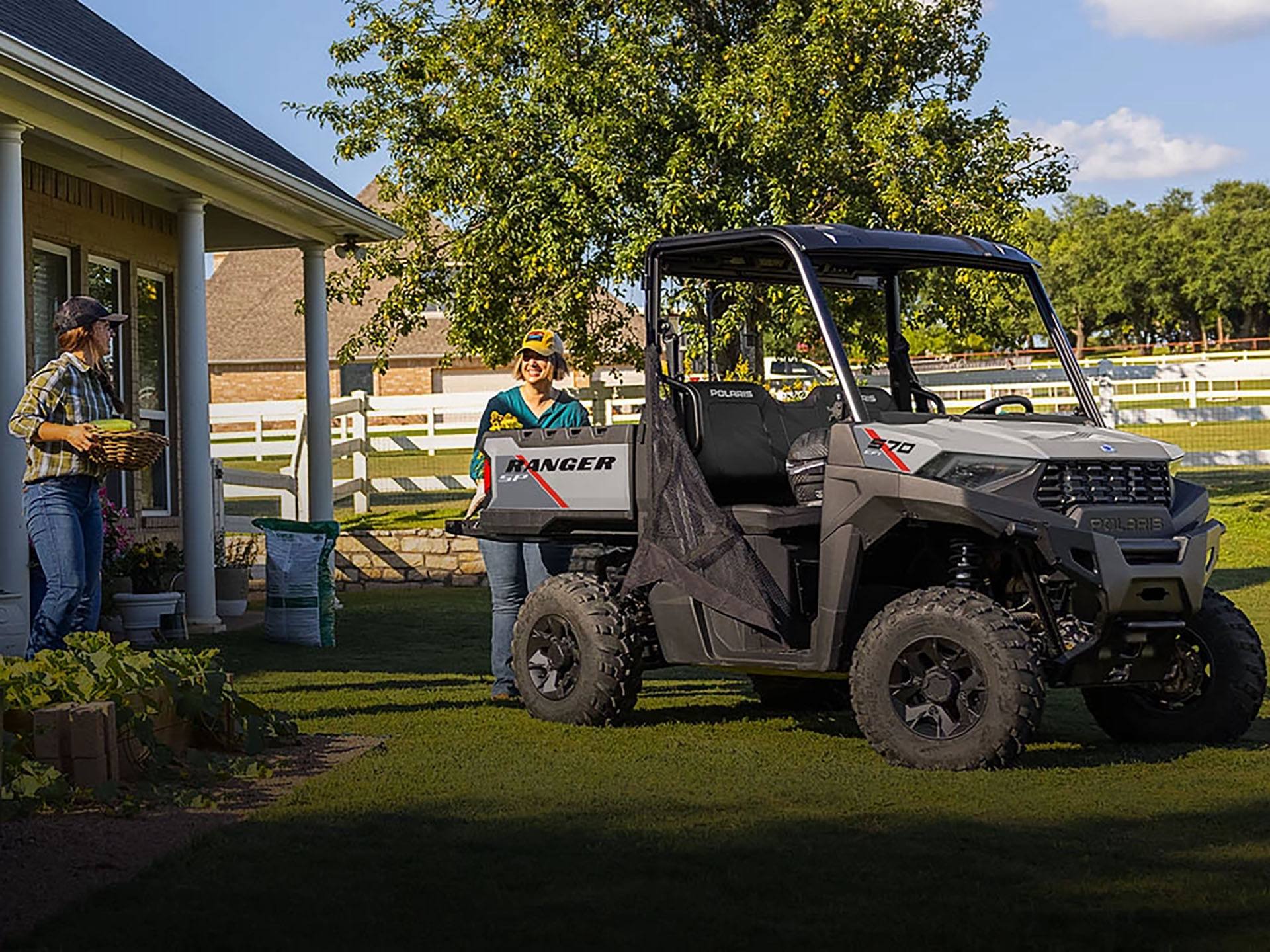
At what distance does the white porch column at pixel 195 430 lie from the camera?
14094 millimetres

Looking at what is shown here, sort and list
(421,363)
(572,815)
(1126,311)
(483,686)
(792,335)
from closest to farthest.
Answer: (572,815) < (483,686) < (792,335) < (421,363) < (1126,311)

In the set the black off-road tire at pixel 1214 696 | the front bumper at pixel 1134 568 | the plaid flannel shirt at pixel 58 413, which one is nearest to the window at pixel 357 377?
the plaid flannel shirt at pixel 58 413

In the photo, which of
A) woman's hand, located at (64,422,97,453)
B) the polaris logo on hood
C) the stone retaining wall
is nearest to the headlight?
the polaris logo on hood

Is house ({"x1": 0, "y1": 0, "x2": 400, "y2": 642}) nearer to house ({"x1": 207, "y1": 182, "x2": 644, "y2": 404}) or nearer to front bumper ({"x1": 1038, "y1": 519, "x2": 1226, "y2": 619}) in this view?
front bumper ({"x1": 1038, "y1": 519, "x2": 1226, "y2": 619})

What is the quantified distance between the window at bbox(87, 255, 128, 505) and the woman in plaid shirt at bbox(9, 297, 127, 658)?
659 cm

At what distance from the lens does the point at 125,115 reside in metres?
11.9

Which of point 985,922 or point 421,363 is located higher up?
point 421,363

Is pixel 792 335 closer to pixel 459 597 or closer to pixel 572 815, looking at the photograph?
pixel 459 597

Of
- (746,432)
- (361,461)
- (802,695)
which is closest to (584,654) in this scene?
(746,432)

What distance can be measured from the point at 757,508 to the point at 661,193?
43.1ft

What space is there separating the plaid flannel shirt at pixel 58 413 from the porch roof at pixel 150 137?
8.35 feet

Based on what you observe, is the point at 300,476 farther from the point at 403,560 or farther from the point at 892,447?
the point at 892,447

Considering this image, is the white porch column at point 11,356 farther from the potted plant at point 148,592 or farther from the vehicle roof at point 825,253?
the vehicle roof at point 825,253

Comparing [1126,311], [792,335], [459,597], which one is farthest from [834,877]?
[1126,311]
